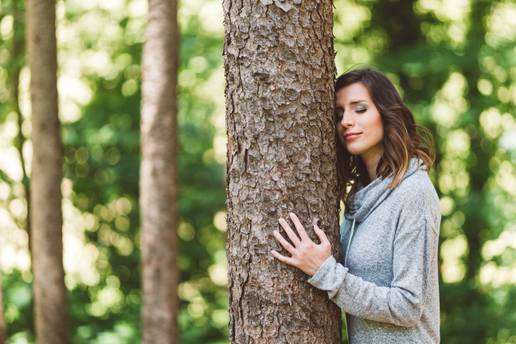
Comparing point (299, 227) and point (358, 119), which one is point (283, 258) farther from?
point (358, 119)

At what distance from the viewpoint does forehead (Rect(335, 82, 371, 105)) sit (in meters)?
2.55

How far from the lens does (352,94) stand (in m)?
2.55

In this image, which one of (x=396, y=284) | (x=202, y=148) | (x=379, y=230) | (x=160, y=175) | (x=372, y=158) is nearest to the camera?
(x=396, y=284)

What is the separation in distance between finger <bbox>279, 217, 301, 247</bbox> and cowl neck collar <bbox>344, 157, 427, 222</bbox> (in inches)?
14.0

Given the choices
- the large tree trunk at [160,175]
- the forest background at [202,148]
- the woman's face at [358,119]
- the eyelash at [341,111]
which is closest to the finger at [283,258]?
the woman's face at [358,119]

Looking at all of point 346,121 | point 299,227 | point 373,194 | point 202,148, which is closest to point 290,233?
point 299,227

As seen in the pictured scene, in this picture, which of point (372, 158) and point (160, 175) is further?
point (160, 175)

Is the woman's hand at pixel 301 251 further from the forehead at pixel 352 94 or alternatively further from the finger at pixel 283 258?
→ the forehead at pixel 352 94

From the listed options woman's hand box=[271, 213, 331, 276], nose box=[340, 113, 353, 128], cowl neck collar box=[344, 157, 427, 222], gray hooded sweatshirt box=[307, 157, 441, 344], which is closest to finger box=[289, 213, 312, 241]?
woman's hand box=[271, 213, 331, 276]

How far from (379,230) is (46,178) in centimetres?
495

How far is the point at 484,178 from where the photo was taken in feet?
30.2

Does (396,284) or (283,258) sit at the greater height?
(283,258)

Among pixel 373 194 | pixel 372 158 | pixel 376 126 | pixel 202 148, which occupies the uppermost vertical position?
pixel 202 148

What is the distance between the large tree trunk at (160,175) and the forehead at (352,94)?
3.54 metres
